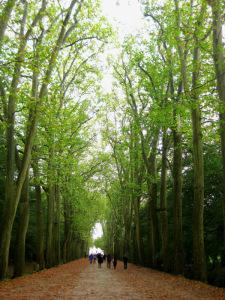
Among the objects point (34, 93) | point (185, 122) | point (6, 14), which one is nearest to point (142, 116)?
point (185, 122)

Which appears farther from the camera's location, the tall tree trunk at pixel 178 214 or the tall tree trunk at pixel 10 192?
the tall tree trunk at pixel 178 214

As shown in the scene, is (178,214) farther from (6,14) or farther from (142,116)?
(6,14)

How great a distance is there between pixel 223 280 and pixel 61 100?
1444cm

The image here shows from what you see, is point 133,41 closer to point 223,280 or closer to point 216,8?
point 216,8

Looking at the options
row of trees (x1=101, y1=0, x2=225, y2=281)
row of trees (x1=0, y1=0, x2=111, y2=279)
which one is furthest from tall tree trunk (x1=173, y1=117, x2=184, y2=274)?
row of trees (x1=0, y1=0, x2=111, y2=279)

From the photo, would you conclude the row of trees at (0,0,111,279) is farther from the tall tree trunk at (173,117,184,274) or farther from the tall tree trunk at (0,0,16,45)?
the tall tree trunk at (173,117,184,274)

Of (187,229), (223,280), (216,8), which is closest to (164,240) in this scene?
(187,229)

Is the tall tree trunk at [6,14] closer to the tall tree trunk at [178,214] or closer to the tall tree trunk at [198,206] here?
the tall tree trunk at [198,206]

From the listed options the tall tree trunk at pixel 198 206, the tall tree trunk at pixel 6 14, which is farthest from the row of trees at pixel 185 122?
the tall tree trunk at pixel 6 14

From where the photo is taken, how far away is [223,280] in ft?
51.2

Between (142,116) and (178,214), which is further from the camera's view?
(142,116)

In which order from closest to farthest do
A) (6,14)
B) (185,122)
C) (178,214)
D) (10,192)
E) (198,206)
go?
(6,14) < (10,192) < (198,206) < (178,214) < (185,122)

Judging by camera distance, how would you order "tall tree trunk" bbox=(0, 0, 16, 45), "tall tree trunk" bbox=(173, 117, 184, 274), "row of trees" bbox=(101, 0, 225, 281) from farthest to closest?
"tall tree trunk" bbox=(173, 117, 184, 274)
"row of trees" bbox=(101, 0, 225, 281)
"tall tree trunk" bbox=(0, 0, 16, 45)

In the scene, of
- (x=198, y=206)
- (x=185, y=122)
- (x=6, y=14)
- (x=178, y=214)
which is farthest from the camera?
(x=185, y=122)
